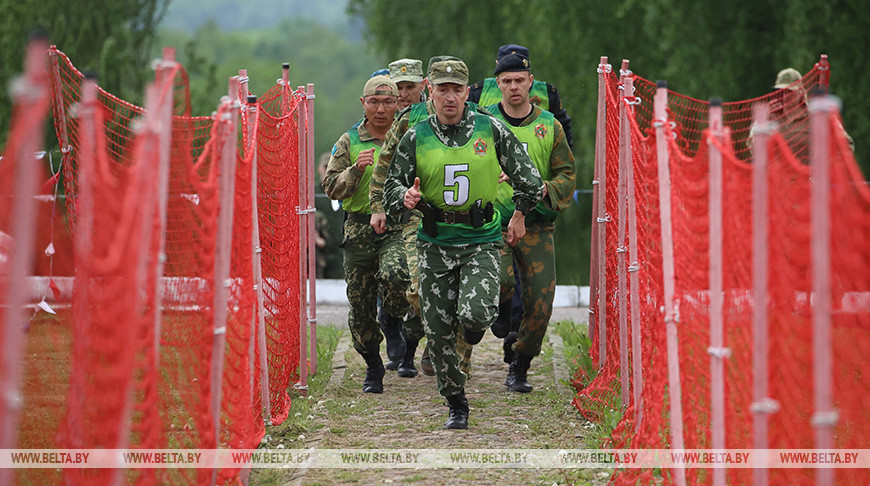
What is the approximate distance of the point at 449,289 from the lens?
24.6 ft

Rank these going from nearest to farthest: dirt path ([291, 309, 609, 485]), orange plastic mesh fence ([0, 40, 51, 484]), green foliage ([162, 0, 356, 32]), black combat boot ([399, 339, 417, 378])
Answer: orange plastic mesh fence ([0, 40, 51, 484]), dirt path ([291, 309, 609, 485]), black combat boot ([399, 339, 417, 378]), green foliage ([162, 0, 356, 32])

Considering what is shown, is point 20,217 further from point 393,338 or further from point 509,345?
point 393,338

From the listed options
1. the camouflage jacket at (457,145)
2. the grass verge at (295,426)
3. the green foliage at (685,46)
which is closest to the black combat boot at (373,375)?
the grass verge at (295,426)

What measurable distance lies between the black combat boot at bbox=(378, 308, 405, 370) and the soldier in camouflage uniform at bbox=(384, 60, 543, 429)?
2400mm

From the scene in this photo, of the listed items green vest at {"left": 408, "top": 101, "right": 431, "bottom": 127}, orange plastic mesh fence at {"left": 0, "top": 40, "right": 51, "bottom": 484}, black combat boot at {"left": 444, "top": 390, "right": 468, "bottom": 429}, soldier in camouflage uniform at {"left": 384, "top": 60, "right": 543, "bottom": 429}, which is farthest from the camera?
green vest at {"left": 408, "top": 101, "right": 431, "bottom": 127}

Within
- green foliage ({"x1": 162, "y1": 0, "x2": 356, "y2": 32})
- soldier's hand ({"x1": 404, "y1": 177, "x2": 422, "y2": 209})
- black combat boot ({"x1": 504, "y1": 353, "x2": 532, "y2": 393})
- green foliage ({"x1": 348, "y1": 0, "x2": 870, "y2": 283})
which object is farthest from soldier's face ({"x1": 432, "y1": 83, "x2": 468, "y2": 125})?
green foliage ({"x1": 162, "y1": 0, "x2": 356, "y2": 32})

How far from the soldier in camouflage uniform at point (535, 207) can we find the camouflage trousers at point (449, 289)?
1.02 metres

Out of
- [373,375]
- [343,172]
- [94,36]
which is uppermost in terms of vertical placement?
[94,36]

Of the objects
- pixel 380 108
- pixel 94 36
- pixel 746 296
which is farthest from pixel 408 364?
pixel 94 36

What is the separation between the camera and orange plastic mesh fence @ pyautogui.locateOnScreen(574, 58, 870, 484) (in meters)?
4.36

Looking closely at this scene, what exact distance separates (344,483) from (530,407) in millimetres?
2348

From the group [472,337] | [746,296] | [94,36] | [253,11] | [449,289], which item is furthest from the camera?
[253,11]

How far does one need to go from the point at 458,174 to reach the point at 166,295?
2.15 metres

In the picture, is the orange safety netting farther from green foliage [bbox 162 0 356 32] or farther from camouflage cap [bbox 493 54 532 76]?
green foliage [bbox 162 0 356 32]
